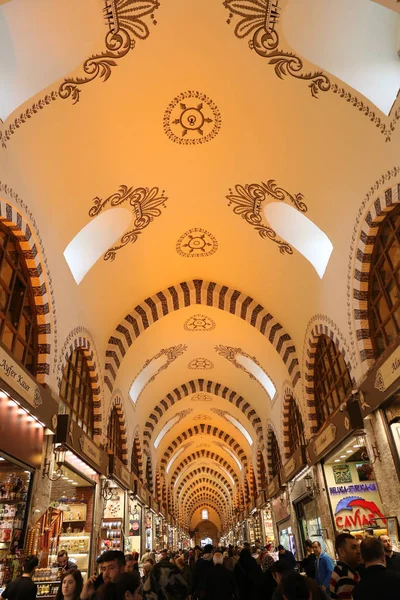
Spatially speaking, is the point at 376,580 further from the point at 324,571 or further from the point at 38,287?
the point at 38,287

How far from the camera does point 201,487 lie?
32.4 meters

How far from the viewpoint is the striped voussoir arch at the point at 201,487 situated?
Result: 30136mm

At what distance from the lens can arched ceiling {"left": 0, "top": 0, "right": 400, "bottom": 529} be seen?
4809 millimetres

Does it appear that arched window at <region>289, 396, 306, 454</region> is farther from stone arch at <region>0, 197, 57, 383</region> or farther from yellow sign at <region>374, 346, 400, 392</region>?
stone arch at <region>0, 197, 57, 383</region>

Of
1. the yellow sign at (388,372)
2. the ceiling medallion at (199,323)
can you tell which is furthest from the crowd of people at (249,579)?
the ceiling medallion at (199,323)

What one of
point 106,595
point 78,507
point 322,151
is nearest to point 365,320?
point 322,151

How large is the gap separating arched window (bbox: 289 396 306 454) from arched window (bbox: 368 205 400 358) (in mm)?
4531

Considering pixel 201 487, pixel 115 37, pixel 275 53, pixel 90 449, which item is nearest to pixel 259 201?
pixel 275 53

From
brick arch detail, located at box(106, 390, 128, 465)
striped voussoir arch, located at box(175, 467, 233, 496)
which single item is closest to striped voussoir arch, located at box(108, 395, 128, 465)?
brick arch detail, located at box(106, 390, 128, 465)

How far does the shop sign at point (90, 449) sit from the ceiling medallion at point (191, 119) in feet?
15.8

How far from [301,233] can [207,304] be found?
3060mm

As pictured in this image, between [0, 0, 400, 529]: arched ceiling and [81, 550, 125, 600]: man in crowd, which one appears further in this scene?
[0, 0, 400, 529]: arched ceiling

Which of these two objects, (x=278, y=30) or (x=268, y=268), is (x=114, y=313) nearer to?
(x=268, y=268)

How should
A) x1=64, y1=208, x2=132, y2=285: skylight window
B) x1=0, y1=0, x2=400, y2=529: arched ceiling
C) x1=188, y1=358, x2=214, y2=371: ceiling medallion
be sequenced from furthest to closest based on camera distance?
x1=188, y1=358, x2=214, y2=371: ceiling medallion < x1=64, y1=208, x2=132, y2=285: skylight window < x1=0, y1=0, x2=400, y2=529: arched ceiling
